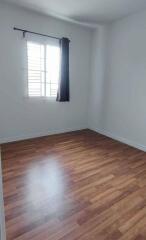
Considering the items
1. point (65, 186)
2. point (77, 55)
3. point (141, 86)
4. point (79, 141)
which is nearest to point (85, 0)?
point (77, 55)

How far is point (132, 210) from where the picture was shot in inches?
66.7

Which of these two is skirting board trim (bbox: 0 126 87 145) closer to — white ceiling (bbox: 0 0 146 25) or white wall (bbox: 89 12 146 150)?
white wall (bbox: 89 12 146 150)

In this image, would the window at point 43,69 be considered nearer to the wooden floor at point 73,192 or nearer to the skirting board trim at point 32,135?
the skirting board trim at point 32,135

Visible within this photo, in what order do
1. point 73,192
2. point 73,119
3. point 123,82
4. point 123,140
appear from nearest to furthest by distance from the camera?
point 73,192, point 123,82, point 123,140, point 73,119

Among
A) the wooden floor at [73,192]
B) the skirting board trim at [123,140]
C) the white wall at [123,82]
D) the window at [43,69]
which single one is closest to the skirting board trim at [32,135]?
the wooden floor at [73,192]

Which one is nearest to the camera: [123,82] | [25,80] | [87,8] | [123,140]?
[87,8]

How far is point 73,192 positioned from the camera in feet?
6.34

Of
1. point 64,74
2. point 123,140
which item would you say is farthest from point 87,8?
point 123,140

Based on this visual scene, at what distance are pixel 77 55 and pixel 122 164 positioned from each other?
102 inches

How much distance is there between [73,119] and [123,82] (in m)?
1.48

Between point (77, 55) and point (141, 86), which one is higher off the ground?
point (77, 55)

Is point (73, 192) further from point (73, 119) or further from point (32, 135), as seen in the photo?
point (73, 119)

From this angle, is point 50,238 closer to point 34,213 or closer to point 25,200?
point 34,213

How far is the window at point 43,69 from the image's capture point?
3257mm
